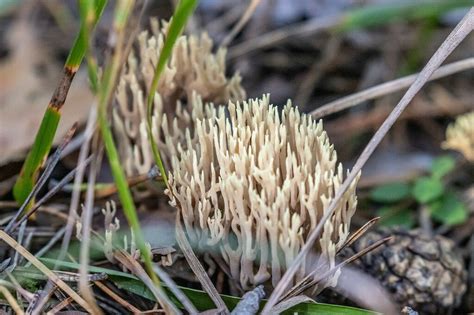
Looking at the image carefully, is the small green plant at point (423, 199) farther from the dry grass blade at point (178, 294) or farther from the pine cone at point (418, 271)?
the dry grass blade at point (178, 294)

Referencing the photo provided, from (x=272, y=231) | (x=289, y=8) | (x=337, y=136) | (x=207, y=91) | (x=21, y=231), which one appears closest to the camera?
(x=272, y=231)

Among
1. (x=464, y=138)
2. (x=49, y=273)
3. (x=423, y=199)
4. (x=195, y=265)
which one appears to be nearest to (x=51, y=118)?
(x=49, y=273)

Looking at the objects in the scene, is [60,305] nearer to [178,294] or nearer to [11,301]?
[11,301]

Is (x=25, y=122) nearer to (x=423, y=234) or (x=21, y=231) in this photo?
(x=21, y=231)

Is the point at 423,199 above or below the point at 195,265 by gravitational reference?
above

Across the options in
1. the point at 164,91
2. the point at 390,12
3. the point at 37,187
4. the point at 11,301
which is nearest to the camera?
the point at 11,301

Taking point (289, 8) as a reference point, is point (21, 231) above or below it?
below

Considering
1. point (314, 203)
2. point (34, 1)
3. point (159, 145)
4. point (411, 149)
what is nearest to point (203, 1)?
point (34, 1)
